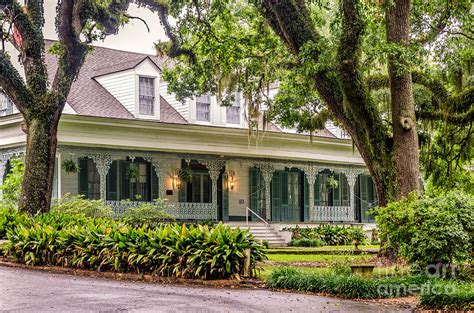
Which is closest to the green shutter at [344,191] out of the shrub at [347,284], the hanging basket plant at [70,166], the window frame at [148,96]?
the window frame at [148,96]

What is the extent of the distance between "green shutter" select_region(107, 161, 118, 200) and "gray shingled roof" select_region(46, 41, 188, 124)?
209cm

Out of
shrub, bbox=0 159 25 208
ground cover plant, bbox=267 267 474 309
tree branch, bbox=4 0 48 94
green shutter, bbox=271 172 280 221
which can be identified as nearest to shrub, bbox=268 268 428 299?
ground cover plant, bbox=267 267 474 309

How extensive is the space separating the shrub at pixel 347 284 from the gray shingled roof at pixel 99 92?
15.4m

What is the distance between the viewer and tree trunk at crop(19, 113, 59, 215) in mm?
21922

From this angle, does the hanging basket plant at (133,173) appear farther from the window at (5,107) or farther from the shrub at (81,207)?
the window at (5,107)

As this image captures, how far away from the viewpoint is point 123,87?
29.5 meters

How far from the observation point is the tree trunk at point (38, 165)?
71.9ft

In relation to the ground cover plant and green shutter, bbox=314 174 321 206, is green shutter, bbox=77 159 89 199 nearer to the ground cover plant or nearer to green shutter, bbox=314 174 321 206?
green shutter, bbox=314 174 321 206

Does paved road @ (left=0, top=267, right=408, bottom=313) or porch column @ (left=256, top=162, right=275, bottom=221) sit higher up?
porch column @ (left=256, top=162, right=275, bottom=221)

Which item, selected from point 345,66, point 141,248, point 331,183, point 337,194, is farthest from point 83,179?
point 337,194

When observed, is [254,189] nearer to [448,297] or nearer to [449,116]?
[449,116]

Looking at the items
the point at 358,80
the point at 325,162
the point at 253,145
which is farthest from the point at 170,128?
the point at 358,80

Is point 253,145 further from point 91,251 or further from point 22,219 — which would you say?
point 91,251

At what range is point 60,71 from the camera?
22.9m
